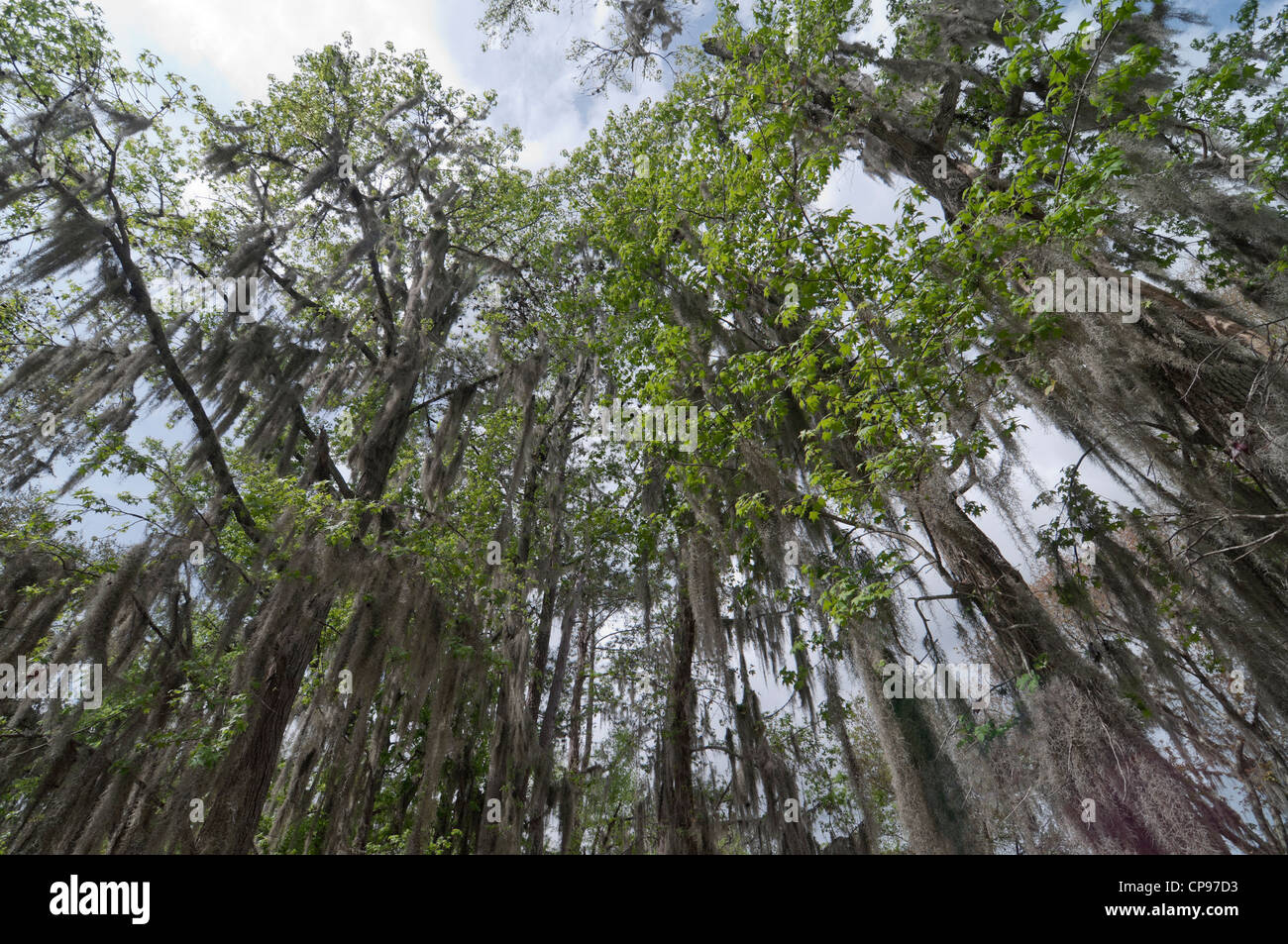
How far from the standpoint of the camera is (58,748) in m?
4.93

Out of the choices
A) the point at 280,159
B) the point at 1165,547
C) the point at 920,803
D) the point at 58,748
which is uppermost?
the point at 280,159

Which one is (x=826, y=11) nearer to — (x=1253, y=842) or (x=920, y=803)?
(x=920, y=803)

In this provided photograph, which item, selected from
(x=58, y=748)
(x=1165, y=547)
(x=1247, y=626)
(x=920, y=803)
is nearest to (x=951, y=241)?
(x=1165, y=547)

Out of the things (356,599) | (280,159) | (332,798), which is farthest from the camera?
(280,159)

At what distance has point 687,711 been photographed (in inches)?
373

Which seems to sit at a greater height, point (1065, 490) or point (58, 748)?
point (1065, 490)

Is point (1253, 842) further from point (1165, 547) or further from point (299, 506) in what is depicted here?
point (299, 506)

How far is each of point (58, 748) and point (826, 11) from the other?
38.7 ft

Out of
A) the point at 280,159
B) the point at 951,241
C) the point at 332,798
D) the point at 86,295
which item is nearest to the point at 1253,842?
the point at 951,241
